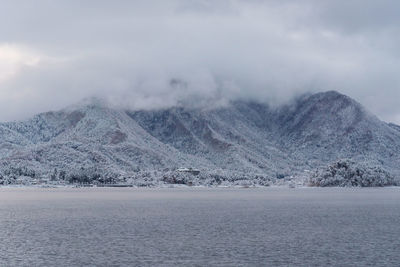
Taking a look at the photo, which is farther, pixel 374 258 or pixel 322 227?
pixel 322 227

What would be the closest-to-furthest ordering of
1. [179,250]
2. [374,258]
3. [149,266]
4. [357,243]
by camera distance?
1. [149,266]
2. [374,258]
3. [179,250]
4. [357,243]

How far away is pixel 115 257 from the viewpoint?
107 meters

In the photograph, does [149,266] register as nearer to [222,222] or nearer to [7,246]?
[7,246]

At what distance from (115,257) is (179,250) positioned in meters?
13.4

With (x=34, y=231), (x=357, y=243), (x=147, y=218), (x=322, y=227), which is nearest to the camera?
(x=357, y=243)

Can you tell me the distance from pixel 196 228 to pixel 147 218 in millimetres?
37020

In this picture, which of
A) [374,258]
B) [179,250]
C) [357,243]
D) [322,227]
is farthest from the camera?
[322,227]

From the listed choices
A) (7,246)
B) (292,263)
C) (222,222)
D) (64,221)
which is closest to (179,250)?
(292,263)

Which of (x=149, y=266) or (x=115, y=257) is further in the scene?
(x=115, y=257)

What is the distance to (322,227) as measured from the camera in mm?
159375

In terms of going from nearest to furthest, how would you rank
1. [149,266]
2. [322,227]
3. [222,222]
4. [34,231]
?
[149,266] < [34,231] < [322,227] < [222,222]

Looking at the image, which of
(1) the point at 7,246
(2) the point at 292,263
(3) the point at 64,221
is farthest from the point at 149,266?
(3) the point at 64,221

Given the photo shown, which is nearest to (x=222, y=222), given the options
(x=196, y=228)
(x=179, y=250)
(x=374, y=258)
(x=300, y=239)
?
(x=196, y=228)

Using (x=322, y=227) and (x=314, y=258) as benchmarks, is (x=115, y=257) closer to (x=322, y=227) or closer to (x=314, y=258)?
(x=314, y=258)
